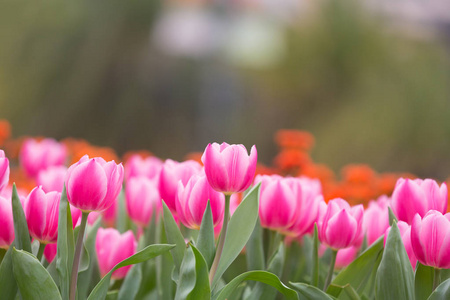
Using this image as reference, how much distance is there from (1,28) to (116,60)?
2.67 ft

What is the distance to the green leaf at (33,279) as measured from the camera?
45cm

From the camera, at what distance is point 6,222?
0.51 meters

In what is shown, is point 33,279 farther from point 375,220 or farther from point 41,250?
point 375,220

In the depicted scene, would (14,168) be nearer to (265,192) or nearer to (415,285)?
(265,192)

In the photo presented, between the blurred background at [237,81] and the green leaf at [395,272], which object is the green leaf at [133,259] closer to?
the green leaf at [395,272]

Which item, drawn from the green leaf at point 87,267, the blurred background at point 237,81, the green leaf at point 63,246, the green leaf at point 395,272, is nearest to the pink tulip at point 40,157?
the green leaf at point 87,267

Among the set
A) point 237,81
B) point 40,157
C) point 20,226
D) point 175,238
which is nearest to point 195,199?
point 175,238

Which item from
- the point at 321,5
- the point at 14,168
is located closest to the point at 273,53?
the point at 321,5

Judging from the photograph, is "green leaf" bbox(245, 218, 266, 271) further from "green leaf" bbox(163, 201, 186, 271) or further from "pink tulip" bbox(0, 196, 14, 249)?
"pink tulip" bbox(0, 196, 14, 249)

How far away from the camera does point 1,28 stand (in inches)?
149

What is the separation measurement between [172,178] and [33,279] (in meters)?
0.17

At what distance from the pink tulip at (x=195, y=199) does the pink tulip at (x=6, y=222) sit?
0.44 feet

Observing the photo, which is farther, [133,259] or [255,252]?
[255,252]

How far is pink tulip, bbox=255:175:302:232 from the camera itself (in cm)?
59
